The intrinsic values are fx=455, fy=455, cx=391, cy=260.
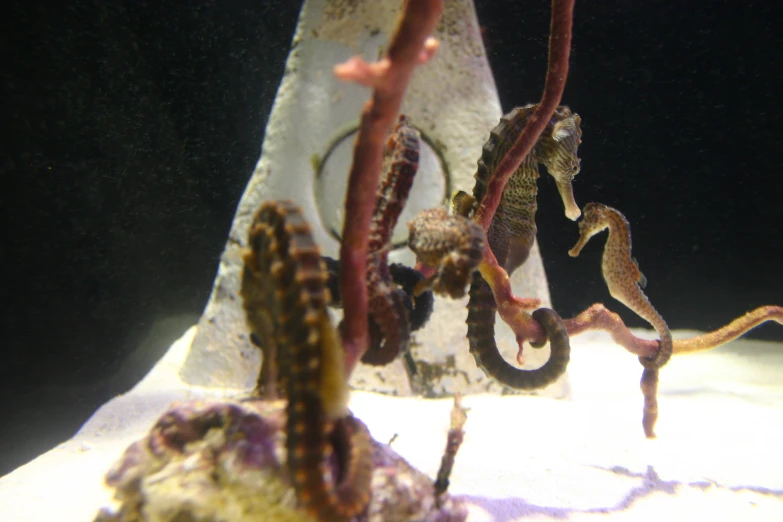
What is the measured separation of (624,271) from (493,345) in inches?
29.5

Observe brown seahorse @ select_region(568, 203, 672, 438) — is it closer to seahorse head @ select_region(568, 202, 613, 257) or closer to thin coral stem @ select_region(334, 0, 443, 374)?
seahorse head @ select_region(568, 202, 613, 257)

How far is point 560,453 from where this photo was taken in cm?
234

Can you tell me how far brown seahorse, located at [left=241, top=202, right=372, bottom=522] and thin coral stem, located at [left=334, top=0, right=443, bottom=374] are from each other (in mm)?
180

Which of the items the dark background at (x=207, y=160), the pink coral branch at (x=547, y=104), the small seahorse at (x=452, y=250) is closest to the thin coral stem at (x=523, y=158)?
the pink coral branch at (x=547, y=104)

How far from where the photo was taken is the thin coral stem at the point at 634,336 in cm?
210

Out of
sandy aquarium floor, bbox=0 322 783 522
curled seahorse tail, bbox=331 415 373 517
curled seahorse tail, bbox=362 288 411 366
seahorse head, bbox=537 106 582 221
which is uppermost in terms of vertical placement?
seahorse head, bbox=537 106 582 221

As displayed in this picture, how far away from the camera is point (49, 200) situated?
2.66 meters

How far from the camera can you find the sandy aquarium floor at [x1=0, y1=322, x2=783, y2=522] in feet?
6.15

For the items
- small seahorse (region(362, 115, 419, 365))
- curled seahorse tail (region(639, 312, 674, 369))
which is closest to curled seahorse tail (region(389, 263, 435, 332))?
small seahorse (region(362, 115, 419, 365))

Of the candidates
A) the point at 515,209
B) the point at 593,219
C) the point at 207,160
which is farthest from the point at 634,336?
the point at 207,160

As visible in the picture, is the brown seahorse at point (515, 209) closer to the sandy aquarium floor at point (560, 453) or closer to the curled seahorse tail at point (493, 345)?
the curled seahorse tail at point (493, 345)

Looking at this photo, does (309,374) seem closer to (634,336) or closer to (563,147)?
(563,147)

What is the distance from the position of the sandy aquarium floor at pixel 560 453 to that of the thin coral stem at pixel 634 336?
58 centimetres

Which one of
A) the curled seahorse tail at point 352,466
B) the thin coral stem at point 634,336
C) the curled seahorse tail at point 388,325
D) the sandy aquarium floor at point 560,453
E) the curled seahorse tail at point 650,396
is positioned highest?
the curled seahorse tail at point 388,325
